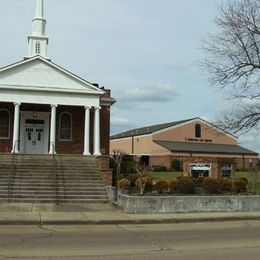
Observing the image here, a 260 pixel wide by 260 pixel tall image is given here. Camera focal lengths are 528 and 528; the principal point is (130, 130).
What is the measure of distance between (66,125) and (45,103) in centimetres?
318

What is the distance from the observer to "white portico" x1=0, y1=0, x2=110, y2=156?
32188 millimetres

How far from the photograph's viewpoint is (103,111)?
35.9 meters

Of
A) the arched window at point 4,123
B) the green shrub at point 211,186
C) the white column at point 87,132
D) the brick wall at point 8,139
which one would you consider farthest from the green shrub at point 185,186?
the arched window at point 4,123

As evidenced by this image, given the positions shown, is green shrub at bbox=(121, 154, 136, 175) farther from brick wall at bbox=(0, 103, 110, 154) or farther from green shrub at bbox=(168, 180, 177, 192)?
green shrub at bbox=(168, 180, 177, 192)

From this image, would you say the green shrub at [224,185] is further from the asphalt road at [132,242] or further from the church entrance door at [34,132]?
the church entrance door at [34,132]

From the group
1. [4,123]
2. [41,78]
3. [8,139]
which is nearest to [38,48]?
[41,78]

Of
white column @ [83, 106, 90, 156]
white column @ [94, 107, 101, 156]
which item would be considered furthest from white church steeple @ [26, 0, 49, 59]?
white column @ [94, 107, 101, 156]

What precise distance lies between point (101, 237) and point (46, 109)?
2228cm

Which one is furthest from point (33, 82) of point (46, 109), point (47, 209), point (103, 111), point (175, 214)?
point (175, 214)

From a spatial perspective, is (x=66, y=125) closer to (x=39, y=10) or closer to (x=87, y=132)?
(x=87, y=132)

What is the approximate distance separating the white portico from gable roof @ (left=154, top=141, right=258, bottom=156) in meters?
44.8

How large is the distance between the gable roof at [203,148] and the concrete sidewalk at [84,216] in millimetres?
57226

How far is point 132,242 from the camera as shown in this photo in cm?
1280

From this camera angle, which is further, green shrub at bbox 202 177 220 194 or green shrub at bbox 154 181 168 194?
green shrub at bbox 202 177 220 194
